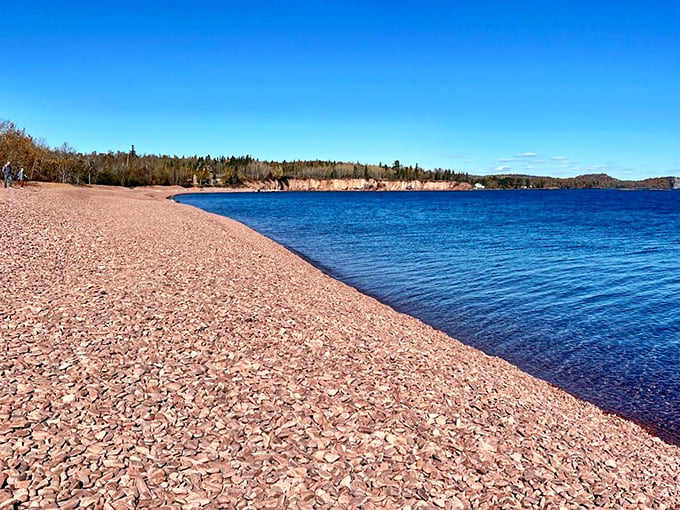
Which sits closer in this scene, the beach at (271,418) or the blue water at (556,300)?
the beach at (271,418)

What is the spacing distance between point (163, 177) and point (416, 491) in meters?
165

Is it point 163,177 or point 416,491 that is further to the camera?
point 163,177

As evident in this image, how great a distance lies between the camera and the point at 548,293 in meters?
20.6

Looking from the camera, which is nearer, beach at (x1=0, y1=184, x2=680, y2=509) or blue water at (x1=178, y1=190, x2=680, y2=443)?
beach at (x1=0, y1=184, x2=680, y2=509)

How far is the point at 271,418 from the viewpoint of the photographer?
6.64 meters

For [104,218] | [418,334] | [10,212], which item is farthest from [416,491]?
[104,218]

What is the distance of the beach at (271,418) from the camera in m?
5.23

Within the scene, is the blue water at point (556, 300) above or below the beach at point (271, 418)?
below

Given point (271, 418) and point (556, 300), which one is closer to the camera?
point (271, 418)

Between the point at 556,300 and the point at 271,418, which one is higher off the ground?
the point at 271,418

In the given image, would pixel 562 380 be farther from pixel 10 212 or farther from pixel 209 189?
pixel 209 189

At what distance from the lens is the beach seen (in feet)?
17.2

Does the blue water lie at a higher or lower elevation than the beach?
lower

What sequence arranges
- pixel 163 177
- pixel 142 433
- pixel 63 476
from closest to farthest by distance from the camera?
pixel 63 476, pixel 142 433, pixel 163 177
